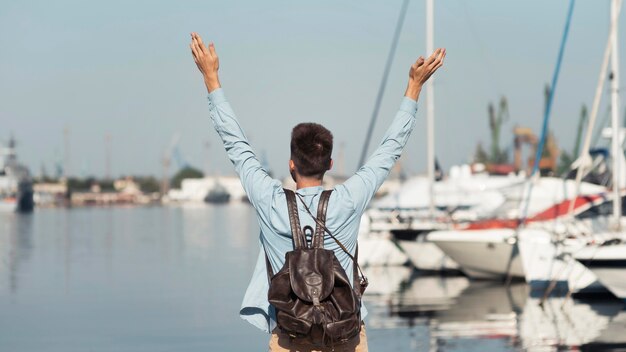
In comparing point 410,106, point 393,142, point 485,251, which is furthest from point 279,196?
point 485,251

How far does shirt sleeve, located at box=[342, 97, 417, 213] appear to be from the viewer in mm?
4672

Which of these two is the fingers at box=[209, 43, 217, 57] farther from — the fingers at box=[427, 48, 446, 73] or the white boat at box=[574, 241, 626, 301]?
the white boat at box=[574, 241, 626, 301]

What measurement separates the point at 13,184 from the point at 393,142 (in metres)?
166

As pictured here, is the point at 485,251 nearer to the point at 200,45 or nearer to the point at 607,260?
the point at 607,260

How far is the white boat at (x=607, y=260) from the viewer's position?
1788 centimetres

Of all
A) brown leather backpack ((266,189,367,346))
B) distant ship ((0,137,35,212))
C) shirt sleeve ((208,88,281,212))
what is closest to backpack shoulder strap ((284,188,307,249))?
brown leather backpack ((266,189,367,346))

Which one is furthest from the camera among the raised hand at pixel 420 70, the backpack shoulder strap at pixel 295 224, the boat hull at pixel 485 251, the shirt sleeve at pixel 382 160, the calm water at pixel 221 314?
the boat hull at pixel 485 251

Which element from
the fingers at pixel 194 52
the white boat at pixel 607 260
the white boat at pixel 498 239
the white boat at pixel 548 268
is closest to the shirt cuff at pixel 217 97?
the fingers at pixel 194 52

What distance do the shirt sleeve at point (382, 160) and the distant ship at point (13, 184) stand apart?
518 ft

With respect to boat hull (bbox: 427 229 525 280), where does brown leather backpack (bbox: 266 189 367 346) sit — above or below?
above

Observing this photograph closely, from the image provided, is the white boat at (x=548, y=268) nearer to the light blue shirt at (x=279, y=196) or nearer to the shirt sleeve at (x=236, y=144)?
the light blue shirt at (x=279, y=196)

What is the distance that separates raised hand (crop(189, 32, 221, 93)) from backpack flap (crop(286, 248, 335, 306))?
81cm

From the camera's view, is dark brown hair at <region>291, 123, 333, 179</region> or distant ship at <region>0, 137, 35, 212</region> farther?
distant ship at <region>0, 137, 35, 212</region>

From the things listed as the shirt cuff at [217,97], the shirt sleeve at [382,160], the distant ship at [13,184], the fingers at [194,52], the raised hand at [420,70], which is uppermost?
the fingers at [194,52]
